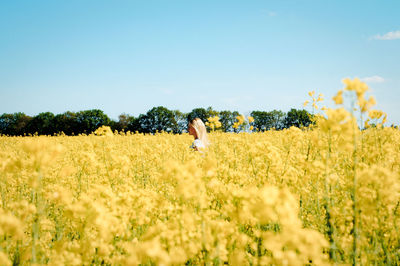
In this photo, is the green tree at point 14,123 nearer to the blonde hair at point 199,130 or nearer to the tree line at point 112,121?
the tree line at point 112,121

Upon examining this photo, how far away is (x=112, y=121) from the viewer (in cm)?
4925

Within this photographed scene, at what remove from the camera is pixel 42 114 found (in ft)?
160

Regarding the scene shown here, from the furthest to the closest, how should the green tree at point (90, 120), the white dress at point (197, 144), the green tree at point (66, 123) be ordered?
the green tree at point (90, 120)
the green tree at point (66, 123)
the white dress at point (197, 144)

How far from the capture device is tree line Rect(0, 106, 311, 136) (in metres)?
47.0

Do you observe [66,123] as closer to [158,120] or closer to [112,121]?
[112,121]

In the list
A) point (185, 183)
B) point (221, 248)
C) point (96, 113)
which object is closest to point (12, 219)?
point (185, 183)

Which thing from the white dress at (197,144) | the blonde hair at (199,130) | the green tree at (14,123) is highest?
the green tree at (14,123)

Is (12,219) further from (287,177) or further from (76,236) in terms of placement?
(287,177)

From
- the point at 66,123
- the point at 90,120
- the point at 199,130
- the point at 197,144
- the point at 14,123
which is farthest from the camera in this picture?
the point at 14,123

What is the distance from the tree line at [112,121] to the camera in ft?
154

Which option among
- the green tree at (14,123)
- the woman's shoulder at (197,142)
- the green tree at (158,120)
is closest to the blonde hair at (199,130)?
the woman's shoulder at (197,142)

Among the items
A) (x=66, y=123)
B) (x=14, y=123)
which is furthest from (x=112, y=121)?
(x=14, y=123)

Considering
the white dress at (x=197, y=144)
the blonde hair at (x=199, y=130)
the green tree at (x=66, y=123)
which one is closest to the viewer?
the white dress at (x=197, y=144)

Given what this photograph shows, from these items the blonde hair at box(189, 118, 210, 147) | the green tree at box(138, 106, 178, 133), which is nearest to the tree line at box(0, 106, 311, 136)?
the green tree at box(138, 106, 178, 133)
